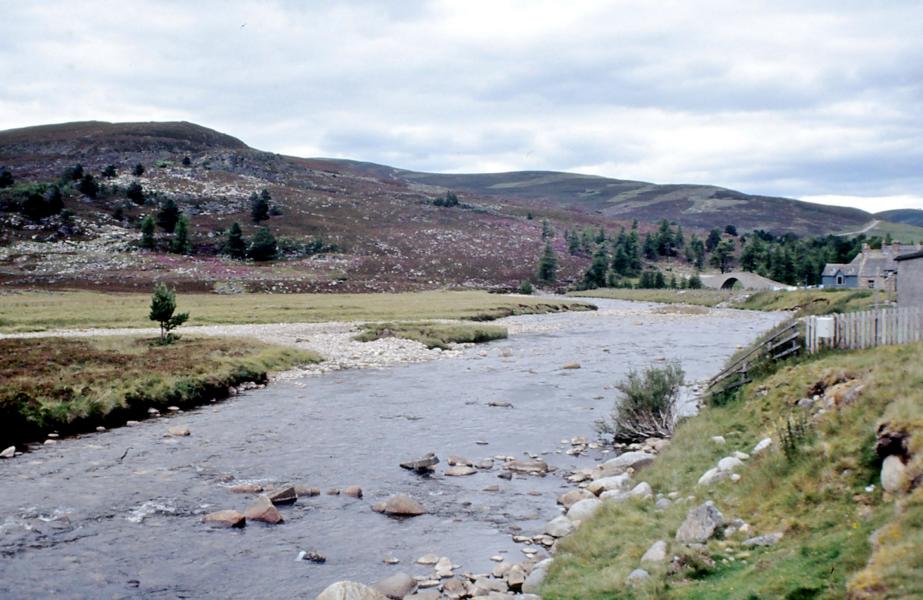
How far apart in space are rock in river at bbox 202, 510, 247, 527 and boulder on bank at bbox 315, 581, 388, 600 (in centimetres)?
529

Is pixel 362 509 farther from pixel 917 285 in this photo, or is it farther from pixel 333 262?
pixel 333 262

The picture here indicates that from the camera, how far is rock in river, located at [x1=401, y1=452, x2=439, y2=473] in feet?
63.0

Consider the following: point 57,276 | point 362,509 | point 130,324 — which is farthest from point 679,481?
point 57,276

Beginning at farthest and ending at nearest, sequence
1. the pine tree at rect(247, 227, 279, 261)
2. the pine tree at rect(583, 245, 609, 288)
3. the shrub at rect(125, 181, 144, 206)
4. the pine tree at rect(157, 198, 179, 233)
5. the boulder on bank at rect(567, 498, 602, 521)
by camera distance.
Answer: the pine tree at rect(583, 245, 609, 288)
the shrub at rect(125, 181, 144, 206)
the pine tree at rect(157, 198, 179, 233)
the pine tree at rect(247, 227, 279, 261)
the boulder on bank at rect(567, 498, 602, 521)

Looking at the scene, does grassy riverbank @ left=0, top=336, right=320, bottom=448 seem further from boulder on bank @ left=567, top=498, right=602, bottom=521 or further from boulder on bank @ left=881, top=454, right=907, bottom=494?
boulder on bank @ left=881, top=454, right=907, bottom=494

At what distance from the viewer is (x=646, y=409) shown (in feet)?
72.3

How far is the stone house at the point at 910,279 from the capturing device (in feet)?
65.3

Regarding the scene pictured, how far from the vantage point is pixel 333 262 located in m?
113

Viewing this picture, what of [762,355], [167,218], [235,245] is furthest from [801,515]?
[167,218]

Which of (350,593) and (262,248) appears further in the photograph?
(262,248)

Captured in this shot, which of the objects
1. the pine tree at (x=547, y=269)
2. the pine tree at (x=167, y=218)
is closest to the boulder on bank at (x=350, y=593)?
the pine tree at (x=167, y=218)

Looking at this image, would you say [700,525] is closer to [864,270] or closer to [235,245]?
[864,270]

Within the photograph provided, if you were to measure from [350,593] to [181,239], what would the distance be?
353ft

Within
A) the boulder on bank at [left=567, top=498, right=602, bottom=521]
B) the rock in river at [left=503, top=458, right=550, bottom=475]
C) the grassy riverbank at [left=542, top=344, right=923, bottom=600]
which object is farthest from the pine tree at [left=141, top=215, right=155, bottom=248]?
the grassy riverbank at [left=542, top=344, right=923, bottom=600]
